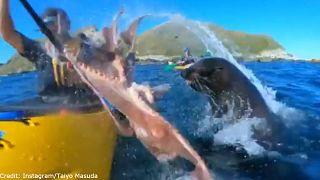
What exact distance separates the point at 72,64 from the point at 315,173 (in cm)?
296

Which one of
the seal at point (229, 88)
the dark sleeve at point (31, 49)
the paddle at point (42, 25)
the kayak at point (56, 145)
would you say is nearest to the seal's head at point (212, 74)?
the seal at point (229, 88)

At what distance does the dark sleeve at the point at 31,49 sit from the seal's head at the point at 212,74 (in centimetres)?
248

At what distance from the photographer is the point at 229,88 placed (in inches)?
273

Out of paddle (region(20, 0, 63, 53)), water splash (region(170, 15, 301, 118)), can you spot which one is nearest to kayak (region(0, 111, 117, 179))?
paddle (region(20, 0, 63, 53))

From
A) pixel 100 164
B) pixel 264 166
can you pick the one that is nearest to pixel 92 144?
pixel 100 164

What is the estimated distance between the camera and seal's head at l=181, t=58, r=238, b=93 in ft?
22.3

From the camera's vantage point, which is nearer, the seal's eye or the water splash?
the seal's eye

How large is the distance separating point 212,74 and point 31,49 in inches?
107

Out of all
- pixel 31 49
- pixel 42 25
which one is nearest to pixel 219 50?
pixel 31 49

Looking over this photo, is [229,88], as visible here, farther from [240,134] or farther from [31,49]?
[31,49]

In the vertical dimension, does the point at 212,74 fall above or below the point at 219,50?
below

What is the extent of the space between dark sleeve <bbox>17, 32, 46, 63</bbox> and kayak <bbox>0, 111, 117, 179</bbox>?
913 millimetres

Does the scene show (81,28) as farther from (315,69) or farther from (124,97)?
(315,69)

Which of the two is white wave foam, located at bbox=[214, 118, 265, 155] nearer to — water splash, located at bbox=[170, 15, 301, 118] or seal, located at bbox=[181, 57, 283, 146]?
seal, located at bbox=[181, 57, 283, 146]
